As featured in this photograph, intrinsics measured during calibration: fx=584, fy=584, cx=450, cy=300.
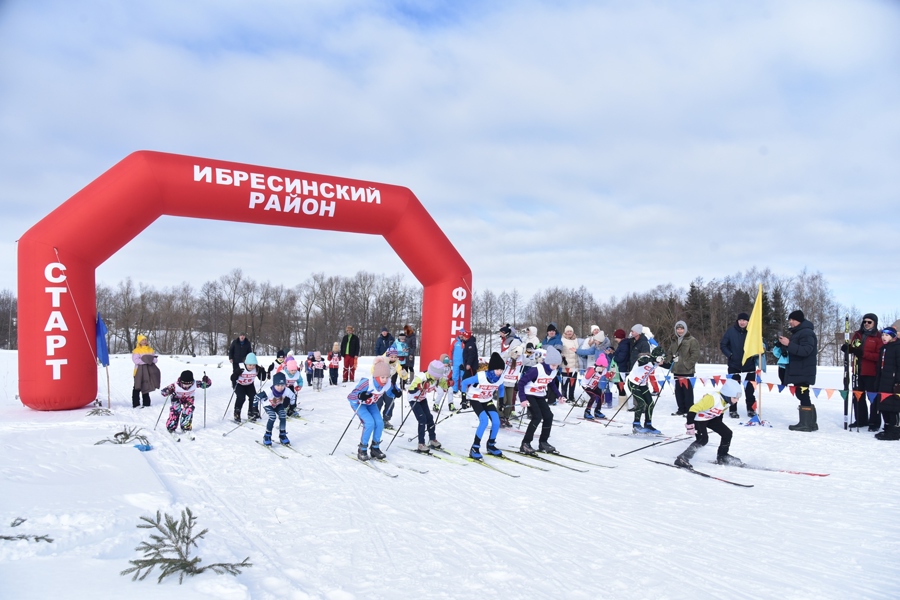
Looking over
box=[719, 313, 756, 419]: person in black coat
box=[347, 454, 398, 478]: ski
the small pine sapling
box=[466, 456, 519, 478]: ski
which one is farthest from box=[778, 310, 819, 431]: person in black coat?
the small pine sapling

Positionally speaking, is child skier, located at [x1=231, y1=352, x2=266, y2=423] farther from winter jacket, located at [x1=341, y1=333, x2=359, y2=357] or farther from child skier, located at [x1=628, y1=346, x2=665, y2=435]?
child skier, located at [x1=628, y1=346, x2=665, y2=435]

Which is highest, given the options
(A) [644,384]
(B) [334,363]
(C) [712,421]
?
(A) [644,384]

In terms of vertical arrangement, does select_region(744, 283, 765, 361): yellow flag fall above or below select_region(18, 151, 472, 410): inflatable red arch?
below

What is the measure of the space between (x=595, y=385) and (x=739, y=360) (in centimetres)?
270

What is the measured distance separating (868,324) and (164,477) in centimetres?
1041

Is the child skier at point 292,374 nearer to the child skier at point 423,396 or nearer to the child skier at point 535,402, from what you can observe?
the child skier at point 423,396

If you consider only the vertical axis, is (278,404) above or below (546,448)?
above

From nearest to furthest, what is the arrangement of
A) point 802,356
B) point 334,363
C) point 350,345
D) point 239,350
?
point 802,356 → point 239,350 → point 334,363 → point 350,345

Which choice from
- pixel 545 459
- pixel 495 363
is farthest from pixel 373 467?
pixel 545 459

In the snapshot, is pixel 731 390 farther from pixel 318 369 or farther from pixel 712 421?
pixel 318 369

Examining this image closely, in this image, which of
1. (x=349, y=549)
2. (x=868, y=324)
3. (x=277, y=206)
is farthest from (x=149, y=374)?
(x=868, y=324)

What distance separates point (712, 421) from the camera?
7.48 meters

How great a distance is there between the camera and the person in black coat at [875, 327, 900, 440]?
8.59m

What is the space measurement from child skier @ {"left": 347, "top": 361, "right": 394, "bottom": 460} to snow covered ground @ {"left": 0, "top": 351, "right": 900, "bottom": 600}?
15.4 inches
